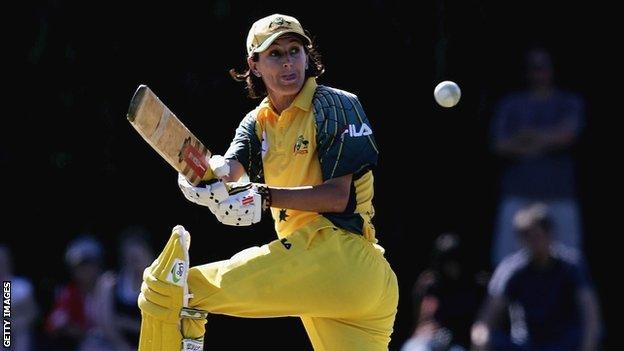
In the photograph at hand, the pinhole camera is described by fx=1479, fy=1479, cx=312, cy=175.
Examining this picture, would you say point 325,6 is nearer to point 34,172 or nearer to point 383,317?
point 34,172

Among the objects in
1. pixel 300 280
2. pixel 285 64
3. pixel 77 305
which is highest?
pixel 285 64

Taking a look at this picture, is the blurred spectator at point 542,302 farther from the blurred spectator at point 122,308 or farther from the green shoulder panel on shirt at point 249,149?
the green shoulder panel on shirt at point 249,149

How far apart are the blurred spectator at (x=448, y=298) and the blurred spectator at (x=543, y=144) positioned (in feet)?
1.16

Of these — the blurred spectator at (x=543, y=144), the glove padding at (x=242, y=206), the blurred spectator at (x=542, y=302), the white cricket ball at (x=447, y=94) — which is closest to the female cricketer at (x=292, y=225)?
the glove padding at (x=242, y=206)

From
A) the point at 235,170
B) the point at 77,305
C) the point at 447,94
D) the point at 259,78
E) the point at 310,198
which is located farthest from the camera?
the point at 77,305

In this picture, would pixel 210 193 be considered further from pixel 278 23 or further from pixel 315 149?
pixel 278 23

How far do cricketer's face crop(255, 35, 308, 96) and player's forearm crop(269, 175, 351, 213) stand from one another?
0.45m

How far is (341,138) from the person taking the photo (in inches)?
227

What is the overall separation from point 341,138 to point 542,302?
2.65m

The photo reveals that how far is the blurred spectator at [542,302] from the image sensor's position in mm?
7977

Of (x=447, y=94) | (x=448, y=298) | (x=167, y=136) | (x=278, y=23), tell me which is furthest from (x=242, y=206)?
(x=448, y=298)

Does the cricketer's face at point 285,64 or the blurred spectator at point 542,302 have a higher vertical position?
the cricketer's face at point 285,64

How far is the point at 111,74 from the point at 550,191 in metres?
2.90

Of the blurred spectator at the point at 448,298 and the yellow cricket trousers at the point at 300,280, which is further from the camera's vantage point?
the blurred spectator at the point at 448,298
